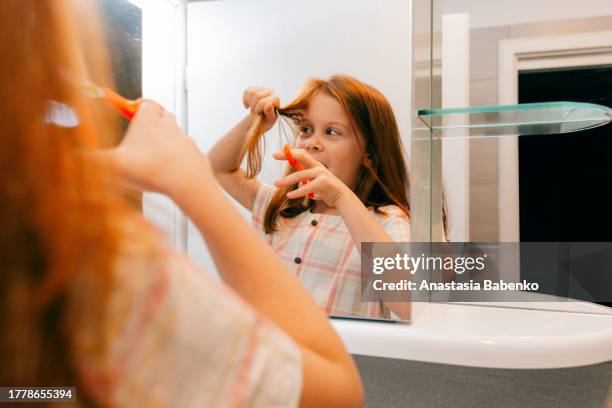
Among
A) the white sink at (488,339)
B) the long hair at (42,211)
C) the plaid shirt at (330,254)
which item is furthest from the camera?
the plaid shirt at (330,254)

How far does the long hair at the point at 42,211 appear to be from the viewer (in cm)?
19

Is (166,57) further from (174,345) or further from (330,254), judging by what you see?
(174,345)

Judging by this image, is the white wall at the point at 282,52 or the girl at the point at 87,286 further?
the white wall at the point at 282,52

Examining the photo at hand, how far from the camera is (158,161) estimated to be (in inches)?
11.0

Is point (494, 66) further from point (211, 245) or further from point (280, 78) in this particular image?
point (211, 245)

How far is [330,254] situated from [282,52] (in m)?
0.30

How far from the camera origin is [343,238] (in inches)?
26.0

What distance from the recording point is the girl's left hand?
65cm

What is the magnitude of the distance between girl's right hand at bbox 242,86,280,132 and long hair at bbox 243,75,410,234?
5 centimetres

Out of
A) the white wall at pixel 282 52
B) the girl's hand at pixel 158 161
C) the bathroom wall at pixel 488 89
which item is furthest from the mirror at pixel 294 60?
the girl's hand at pixel 158 161

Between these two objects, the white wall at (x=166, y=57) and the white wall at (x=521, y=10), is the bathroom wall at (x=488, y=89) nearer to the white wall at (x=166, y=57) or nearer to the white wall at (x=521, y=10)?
the white wall at (x=521, y=10)

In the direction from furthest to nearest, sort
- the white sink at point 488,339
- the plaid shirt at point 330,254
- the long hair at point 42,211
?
the plaid shirt at point 330,254, the white sink at point 488,339, the long hair at point 42,211
